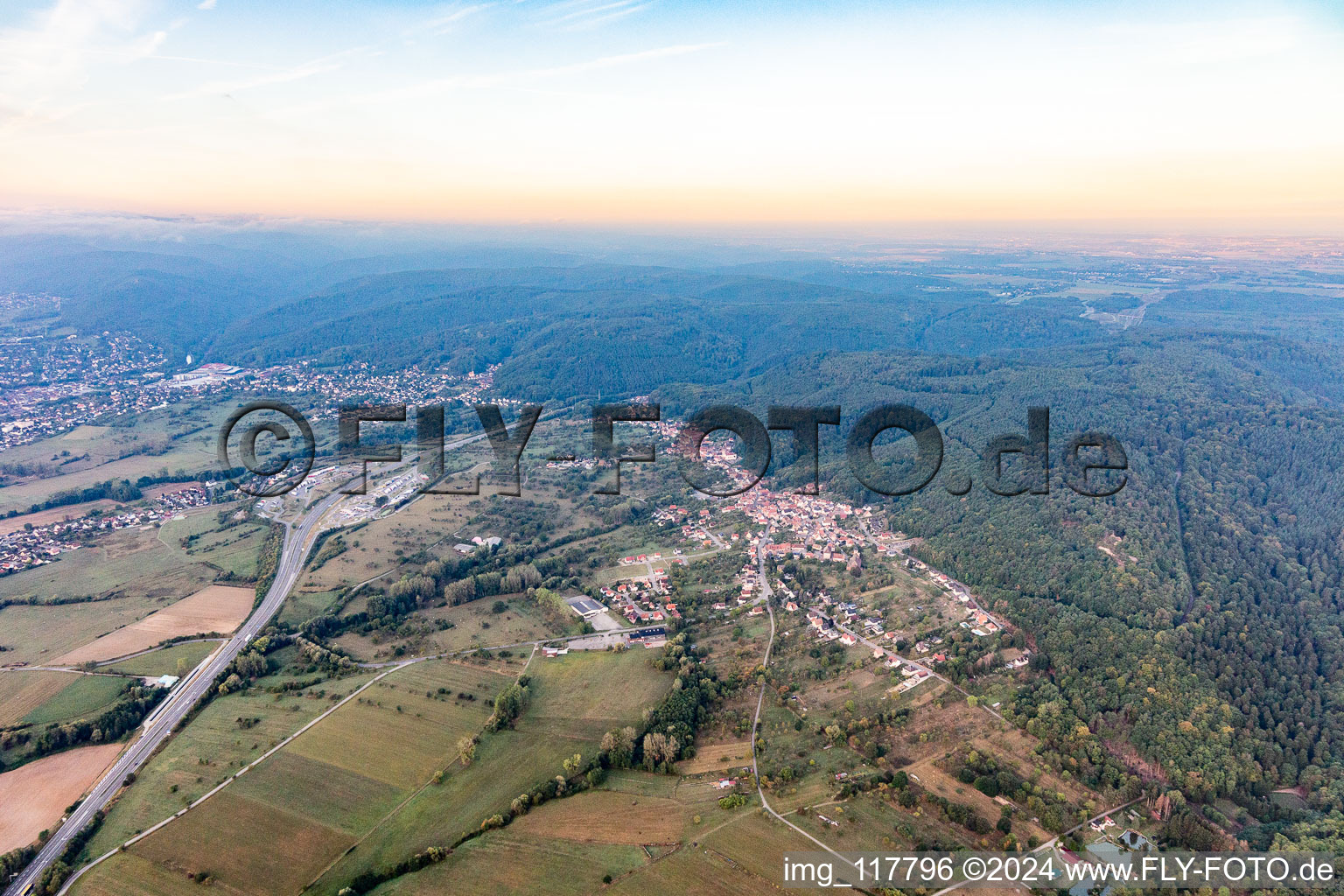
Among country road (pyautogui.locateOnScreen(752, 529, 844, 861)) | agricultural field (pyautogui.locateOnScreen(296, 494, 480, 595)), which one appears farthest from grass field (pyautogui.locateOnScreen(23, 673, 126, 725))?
country road (pyautogui.locateOnScreen(752, 529, 844, 861))

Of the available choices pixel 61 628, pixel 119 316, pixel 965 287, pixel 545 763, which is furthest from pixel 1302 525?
pixel 119 316

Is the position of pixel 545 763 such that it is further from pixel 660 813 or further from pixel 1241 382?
pixel 1241 382

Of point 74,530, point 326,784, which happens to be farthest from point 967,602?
point 74,530

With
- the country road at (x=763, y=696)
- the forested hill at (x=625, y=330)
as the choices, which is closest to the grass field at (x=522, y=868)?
the country road at (x=763, y=696)

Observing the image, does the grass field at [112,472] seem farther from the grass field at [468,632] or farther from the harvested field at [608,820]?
the harvested field at [608,820]

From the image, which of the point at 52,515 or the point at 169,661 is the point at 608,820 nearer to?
the point at 169,661

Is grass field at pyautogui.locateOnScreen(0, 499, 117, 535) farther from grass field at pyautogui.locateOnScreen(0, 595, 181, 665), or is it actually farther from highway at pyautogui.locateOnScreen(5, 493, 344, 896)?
highway at pyautogui.locateOnScreen(5, 493, 344, 896)
